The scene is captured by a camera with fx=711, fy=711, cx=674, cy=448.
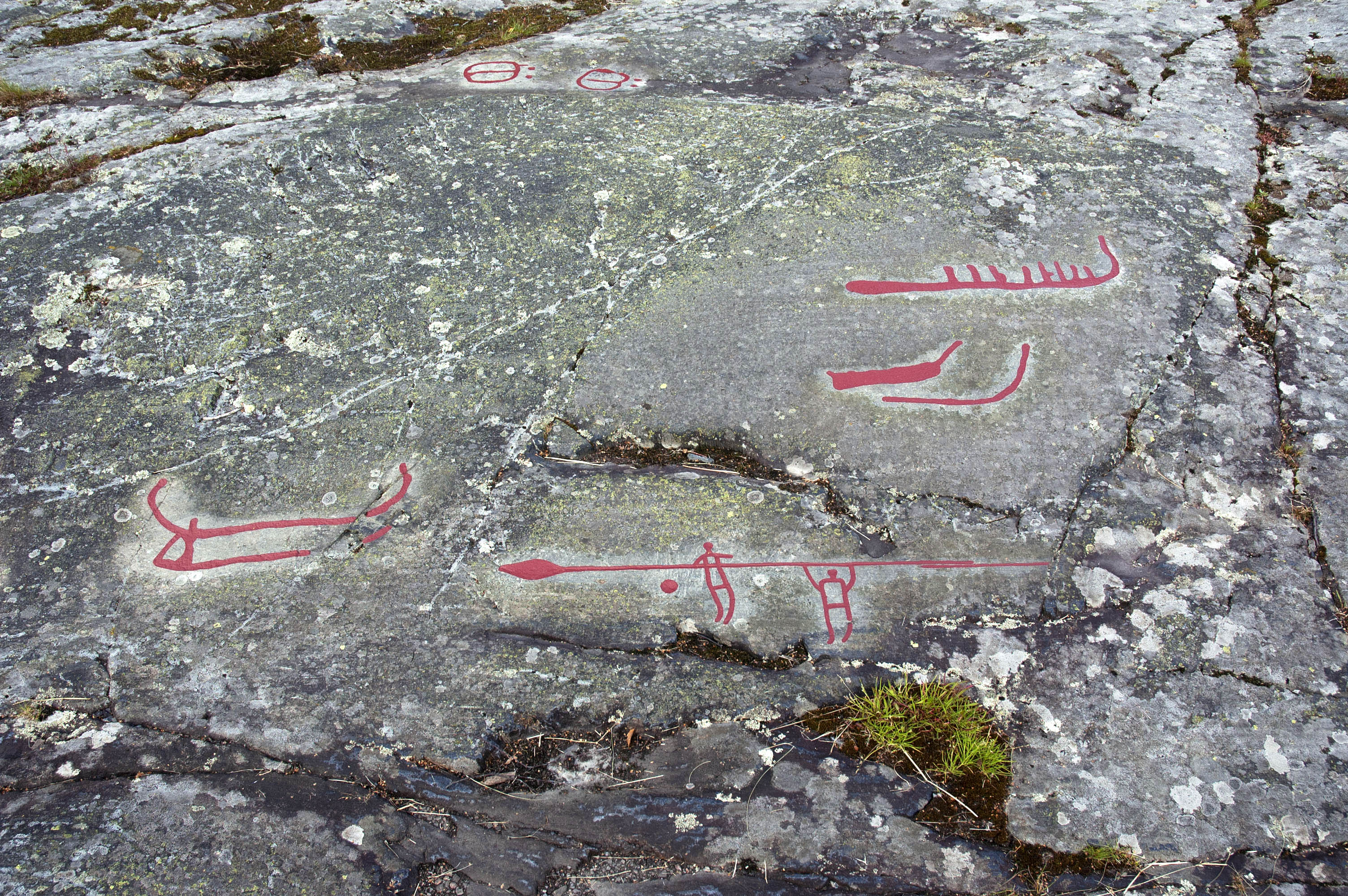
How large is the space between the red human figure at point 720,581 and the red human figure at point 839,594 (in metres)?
0.25

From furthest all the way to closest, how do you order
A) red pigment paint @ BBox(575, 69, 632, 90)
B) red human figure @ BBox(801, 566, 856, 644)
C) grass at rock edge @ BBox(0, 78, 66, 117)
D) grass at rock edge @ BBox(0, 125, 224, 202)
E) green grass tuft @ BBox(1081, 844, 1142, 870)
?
red pigment paint @ BBox(575, 69, 632, 90) < grass at rock edge @ BBox(0, 78, 66, 117) < grass at rock edge @ BBox(0, 125, 224, 202) < red human figure @ BBox(801, 566, 856, 644) < green grass tuft @ BBox(1081, 844, 1142, 870)

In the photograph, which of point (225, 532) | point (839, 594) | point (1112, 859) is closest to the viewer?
point (1112, 859)

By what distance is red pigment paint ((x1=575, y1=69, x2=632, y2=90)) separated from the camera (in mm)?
3832

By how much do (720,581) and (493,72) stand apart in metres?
3.24

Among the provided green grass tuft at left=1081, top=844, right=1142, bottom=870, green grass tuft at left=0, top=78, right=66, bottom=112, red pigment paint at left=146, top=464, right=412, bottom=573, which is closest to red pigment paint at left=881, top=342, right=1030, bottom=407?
green grass tuft at left=1081, top=844, right=1142, bottom=870

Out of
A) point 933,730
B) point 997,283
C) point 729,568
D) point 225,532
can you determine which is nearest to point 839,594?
point 729,568

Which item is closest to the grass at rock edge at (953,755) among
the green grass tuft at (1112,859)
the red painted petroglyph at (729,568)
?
the green grass tuft at (1112,859)

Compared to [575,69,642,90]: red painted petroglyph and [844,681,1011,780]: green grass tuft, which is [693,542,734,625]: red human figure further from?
[575,69,642,90]: red painted petroglyph

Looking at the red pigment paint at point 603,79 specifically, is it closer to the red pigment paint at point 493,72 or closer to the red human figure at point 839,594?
the red pigment paint at point 493,72

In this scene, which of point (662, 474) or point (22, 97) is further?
point (22, 97)

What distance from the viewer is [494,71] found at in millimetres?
3945

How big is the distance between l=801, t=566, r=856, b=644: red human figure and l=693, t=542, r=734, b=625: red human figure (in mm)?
245

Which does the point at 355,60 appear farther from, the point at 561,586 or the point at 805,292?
the point at 561,586

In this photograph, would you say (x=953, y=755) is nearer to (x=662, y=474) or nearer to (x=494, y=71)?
(x=662, y=474)
